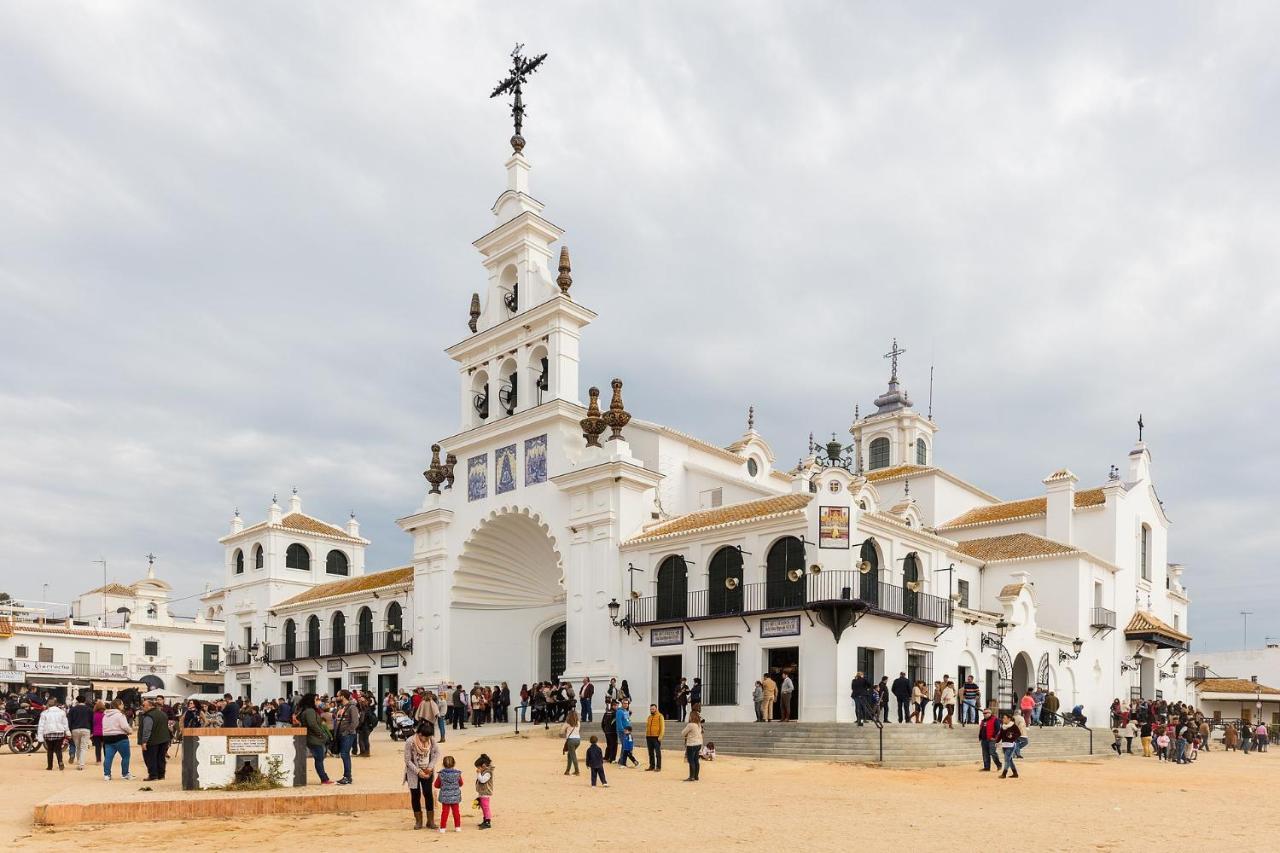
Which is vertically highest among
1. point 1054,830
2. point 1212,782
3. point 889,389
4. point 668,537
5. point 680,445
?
point 889,389

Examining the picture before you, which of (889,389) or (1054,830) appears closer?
(1054,830)

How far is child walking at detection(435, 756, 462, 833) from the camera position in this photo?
533 inches

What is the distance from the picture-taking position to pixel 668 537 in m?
30.8

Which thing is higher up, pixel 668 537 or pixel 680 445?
pixel 680 445

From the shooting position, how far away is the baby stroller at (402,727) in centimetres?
2513

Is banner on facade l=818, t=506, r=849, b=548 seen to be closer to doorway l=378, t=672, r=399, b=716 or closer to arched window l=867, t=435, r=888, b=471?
doorway l=378, t=672, r=399, b=716

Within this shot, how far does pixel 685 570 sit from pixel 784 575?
10.4 ft

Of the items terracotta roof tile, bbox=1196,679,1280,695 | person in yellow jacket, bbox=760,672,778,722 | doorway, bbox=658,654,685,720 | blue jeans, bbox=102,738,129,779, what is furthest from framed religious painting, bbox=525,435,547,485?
terracotta roof tile, bbox=1196,679,1280,695

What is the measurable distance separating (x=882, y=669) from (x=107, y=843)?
20.4m

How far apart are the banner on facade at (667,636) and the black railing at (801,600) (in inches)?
14.7

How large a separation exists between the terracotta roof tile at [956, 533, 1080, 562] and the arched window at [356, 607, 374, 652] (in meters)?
21.7

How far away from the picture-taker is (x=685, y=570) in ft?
101

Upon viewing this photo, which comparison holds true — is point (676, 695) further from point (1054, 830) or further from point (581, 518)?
point (1054, 830)

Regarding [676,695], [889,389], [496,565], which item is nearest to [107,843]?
[676,695]
